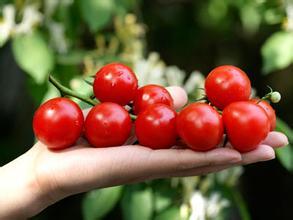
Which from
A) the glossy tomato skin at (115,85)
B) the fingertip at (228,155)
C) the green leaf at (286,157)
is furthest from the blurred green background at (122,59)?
the fingertip at (228,155)

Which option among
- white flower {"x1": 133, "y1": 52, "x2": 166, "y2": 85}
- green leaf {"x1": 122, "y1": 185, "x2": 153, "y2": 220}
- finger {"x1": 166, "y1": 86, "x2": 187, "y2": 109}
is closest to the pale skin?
finger {"x1": 166, "y1": 86, "x2": 187, "y2": 109}

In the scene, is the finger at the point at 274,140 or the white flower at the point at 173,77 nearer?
the finger at the point at 274,140

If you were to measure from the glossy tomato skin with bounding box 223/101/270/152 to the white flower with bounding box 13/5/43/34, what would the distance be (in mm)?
781

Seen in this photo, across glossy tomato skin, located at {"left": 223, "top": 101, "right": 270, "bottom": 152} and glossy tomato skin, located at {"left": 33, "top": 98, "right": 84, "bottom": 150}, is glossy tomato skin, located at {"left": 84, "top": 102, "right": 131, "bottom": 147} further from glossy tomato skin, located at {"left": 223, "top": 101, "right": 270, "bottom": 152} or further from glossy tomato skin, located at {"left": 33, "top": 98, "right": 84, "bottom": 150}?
glossy tomato skin, located at {"left": 223, "top": 101, "right": 270, "bottom": 152}

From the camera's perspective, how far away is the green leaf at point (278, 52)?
6.38 ft

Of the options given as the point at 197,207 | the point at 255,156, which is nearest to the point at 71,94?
the point at 255,156

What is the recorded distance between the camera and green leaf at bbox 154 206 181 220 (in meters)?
1.74

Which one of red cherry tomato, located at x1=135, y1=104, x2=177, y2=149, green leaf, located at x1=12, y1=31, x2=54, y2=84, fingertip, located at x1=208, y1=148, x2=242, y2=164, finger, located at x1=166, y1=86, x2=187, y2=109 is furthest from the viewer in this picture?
green leaf, located at x1=12, y1=31, x2=54, y2=84

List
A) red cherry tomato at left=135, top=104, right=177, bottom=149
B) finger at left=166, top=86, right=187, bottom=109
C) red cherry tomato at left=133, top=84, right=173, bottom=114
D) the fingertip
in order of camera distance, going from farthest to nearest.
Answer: finger at left=166, top=86, right=187, bottom=109
red cherry tomato at left=133, top=84, right=173, bottom=114
red cherry tomato at left=135, top=104, right=177, bottom=149
the fingertip

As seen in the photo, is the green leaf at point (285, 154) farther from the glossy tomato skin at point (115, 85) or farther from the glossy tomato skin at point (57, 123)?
the glossy tomato skin at point (57, 123)

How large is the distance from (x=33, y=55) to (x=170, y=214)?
0.59 metres

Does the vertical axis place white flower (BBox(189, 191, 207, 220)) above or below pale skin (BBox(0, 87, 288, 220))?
below

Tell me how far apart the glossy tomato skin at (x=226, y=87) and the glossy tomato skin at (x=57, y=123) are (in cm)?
30

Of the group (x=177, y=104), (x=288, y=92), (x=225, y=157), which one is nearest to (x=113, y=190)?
(x=177, y=104)
